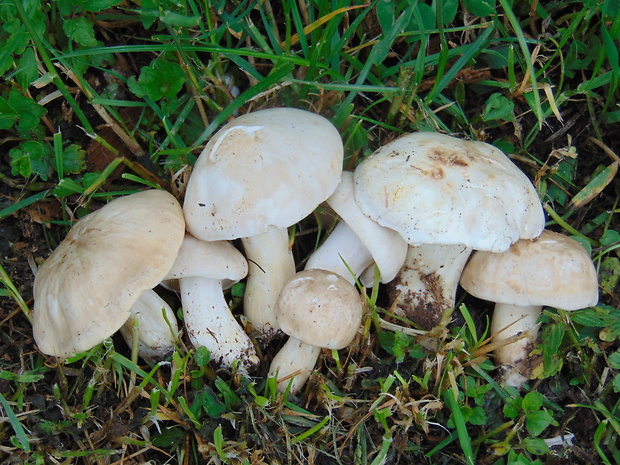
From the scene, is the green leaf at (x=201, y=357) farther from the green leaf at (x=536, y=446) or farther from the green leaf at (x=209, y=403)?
the green leaf at (x=536, y=446)

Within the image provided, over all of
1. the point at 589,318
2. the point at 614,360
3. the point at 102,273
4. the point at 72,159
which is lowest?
the point at 614,360

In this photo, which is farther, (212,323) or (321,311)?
(212,323)

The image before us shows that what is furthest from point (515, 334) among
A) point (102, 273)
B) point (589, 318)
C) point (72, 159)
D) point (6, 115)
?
point (6, 115)

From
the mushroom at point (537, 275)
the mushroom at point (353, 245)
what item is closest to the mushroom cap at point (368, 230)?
the mushroom at point (353, 245)

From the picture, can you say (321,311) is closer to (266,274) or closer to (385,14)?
(266,274)

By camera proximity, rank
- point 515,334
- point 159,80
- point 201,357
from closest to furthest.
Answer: point 201,357, point 159,80, point 515,334

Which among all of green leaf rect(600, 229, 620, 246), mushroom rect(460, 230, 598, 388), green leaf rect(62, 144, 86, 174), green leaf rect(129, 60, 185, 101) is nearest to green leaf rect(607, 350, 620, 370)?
mushroom rect(460, 230, 598, 388)

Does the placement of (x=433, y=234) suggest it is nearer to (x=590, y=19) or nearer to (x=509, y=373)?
(x=509, y=373)

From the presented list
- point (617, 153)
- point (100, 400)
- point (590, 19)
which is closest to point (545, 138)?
point (617, 153)

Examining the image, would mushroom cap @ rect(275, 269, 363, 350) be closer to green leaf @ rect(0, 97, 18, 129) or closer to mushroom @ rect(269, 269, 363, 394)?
mushroom @ rect(269, 269, 363, 394)
